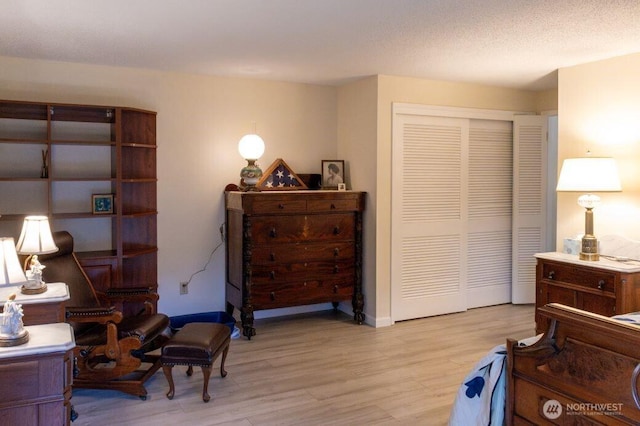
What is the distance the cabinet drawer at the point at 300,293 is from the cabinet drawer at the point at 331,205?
0.67 metres

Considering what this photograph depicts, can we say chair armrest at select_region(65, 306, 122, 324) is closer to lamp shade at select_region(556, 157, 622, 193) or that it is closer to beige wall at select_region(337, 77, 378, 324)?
beige wall at select_region(337, 77, 378, 324)

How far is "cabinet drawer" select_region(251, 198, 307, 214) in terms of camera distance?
458 centimetres

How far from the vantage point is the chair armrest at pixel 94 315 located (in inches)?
133

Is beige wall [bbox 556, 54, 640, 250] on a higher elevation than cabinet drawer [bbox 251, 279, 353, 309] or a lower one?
higher

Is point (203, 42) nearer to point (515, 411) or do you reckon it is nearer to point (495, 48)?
point (495, 48)

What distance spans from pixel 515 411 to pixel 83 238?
3655 mm

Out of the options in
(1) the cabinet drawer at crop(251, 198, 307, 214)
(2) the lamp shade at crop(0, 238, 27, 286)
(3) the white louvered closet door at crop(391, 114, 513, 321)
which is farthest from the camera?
(3) the white louvered closet door at crop(391, 114, 513, 321)

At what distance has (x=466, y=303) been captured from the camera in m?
5.51

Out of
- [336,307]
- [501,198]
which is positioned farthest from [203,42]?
[501,198]

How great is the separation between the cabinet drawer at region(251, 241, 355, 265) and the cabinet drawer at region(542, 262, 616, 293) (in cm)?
175

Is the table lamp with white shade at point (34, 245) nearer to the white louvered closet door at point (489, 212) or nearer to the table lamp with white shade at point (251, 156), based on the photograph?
the table lamp with white shade at point (251, 156)

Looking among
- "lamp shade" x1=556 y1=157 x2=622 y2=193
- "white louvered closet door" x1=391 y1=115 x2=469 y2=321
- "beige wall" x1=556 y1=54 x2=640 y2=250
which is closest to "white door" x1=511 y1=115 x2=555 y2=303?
"white louvered closet door" x1=391 y1=115 x2=469 y2=321

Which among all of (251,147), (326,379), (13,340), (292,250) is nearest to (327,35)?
(251,147)

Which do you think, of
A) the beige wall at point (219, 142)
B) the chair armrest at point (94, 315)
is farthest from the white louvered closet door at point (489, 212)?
the chair armrest at point (94, 315)
